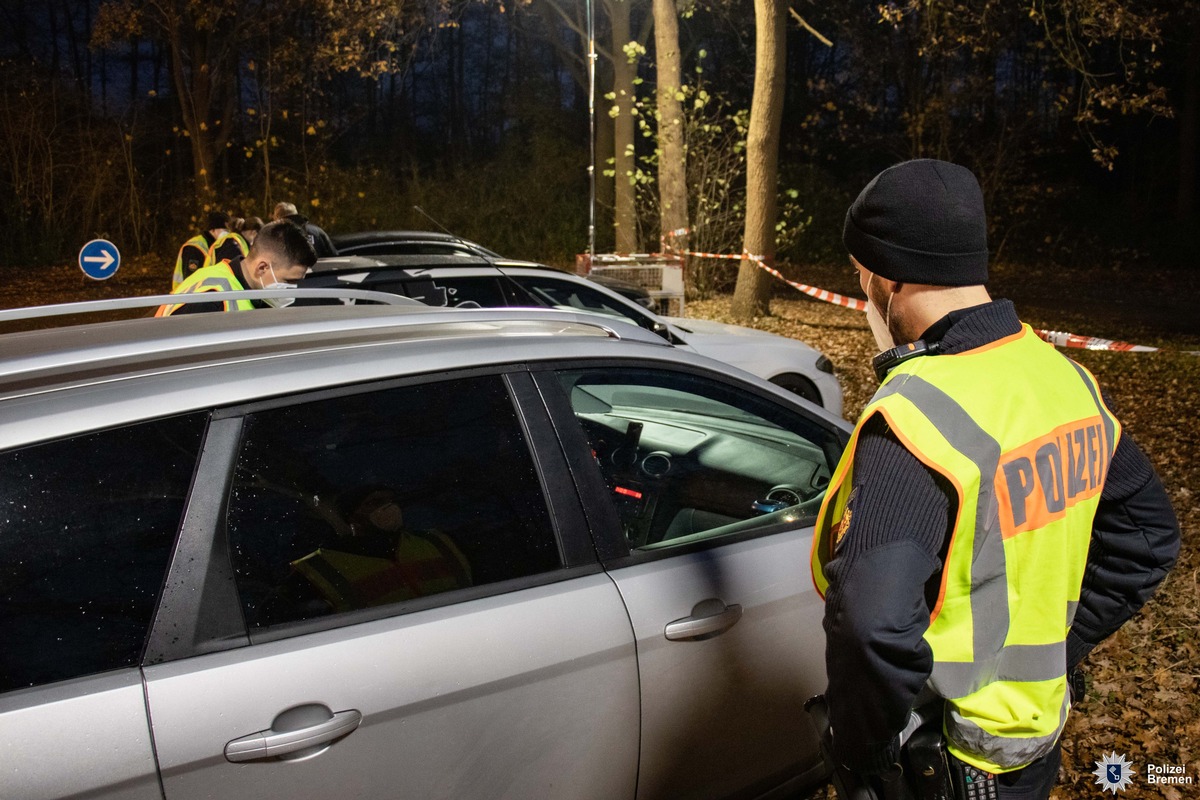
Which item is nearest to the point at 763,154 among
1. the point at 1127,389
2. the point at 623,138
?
the point at 623,138

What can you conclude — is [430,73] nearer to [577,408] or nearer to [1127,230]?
[1127,230]

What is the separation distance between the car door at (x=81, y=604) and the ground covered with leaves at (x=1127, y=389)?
211cm

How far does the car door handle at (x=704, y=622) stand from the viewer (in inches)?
95.2

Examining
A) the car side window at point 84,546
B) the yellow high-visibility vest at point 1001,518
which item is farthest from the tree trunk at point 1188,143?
the car side window at point 84,546

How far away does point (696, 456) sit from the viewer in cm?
343

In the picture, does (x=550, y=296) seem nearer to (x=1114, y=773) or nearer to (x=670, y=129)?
(x=1114, y=773)

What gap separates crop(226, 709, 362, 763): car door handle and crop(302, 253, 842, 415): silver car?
4.64 meters

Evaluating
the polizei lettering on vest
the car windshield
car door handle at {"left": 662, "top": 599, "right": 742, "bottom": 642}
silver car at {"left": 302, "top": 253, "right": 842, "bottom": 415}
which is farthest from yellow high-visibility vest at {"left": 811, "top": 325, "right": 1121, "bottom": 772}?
silver car at {"left": 302, "top": 253, "right": 842, "bottom": 415}

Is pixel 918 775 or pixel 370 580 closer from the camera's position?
pixel 918 775

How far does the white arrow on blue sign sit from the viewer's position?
22.8 feet

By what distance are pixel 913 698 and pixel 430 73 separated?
33869mm

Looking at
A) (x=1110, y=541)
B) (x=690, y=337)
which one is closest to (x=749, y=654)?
(x=1110, y=541)

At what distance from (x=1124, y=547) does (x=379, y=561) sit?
157 cm

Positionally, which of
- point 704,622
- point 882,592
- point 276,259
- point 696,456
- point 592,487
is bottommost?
point 704,622
